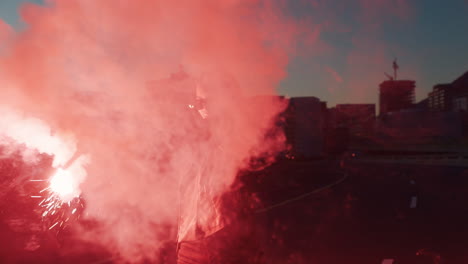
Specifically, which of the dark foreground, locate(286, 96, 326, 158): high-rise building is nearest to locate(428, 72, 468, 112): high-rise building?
locate(286, 96, 326, 158): high-rise building

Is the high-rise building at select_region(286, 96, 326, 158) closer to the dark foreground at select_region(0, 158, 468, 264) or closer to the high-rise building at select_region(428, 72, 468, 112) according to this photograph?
the dark foreground at select_region(0, 158, 468, 264)

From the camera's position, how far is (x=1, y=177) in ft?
7.30

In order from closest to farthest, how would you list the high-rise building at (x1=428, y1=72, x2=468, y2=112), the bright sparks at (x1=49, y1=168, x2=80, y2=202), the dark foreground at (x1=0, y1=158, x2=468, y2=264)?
1. the bright sparks at (x1=49, y1=168, x2=80, y2=202)
2. the dark foreground at (x1=0, y1=158, x2=468, y2=264)
3. the high-rise building at (x1=428, y1=72, x2=468, y2=112)

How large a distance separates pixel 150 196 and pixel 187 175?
410mm

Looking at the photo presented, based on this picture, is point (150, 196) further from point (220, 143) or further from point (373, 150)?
point (373, 150)

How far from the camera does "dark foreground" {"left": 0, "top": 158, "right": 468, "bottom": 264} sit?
273cm

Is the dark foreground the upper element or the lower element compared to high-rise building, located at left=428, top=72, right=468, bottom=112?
lower

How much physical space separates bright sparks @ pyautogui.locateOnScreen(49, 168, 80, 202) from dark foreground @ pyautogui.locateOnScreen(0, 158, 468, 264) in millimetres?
305

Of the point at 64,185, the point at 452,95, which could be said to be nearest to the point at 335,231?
the point at 64,185

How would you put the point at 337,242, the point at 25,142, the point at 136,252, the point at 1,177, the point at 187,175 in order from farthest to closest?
1. the point at 337,242
2. the point at 136,252
3. the point at 187,175
4. the point at 25,142
5. the point at 1,177

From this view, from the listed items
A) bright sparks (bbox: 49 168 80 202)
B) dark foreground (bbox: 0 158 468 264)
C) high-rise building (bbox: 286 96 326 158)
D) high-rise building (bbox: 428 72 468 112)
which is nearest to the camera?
bright sparks (bbox: 49 168 80 202)

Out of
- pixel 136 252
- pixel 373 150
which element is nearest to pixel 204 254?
pixel 136 252

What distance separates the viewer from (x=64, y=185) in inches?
101

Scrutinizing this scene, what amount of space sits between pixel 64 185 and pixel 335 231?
7329 millimetres
